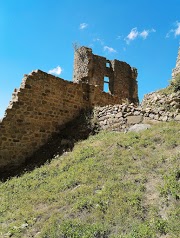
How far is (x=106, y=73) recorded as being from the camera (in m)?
26.2

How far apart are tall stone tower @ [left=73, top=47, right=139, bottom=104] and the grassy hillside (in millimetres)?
16299

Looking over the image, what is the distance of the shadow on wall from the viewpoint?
932cm

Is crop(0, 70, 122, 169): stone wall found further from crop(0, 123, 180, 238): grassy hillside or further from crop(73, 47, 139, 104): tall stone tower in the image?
crop(73, 47, 139, 104): tall stone tower

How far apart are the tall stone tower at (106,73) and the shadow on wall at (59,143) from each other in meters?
12.7

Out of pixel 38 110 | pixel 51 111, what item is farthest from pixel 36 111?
pixel 51 111

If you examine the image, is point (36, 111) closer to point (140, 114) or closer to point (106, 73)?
point (140, 114)

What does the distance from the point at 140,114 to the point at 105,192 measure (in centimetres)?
474

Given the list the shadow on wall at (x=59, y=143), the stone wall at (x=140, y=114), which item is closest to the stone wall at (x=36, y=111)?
the shadow on wall at (x=59, y=143)

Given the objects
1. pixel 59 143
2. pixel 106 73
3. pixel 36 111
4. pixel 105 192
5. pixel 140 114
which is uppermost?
pixel 106 73

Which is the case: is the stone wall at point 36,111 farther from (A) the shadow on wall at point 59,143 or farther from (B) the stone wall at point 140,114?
(B) the stone wall at point 140,114

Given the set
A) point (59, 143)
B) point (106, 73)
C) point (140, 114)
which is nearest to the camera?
point (140, 114)

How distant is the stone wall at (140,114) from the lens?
9500mm

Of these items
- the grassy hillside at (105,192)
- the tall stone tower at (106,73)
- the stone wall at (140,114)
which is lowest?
the grassy hillside at (105,192)

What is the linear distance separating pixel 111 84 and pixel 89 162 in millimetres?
19407
